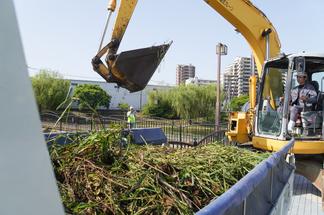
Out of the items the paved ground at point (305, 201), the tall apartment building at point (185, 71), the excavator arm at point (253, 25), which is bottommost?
the paved ground at point (305, 201)

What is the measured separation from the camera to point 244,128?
27.6 ft

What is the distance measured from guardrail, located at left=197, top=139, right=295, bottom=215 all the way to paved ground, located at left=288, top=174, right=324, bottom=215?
64.4 inches

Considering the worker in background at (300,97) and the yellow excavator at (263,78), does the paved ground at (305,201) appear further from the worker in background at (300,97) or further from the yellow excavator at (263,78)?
the worker in background at (300,97)

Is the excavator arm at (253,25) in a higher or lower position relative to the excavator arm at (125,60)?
higher

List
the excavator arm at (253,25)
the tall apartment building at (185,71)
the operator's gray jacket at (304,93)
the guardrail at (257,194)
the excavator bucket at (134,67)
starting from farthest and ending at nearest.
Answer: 1. the tall apartment building at (185,71)
2. the excavator arm at (253,25)
3. the operator's gray jacket at (304,93)
4. the excavator bucket at (134,67)
5. the guardrail at (257,194)

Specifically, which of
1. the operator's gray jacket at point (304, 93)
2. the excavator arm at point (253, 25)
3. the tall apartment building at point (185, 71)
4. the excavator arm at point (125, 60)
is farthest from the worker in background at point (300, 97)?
the tall apartment building at point (185, 71)

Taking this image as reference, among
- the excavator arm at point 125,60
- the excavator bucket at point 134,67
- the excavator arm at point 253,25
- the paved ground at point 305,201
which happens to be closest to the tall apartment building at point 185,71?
the excavator arm at point 253,25

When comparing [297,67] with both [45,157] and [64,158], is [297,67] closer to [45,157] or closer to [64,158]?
[64,158]

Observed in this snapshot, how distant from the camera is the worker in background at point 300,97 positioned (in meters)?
7.01

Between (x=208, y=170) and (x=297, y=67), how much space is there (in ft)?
16.2

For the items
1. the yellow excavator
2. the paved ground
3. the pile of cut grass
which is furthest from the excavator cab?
the pile of cut grass

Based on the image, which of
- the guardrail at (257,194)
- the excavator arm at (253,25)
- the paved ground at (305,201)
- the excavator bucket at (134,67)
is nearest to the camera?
the guardrail at (257,194)

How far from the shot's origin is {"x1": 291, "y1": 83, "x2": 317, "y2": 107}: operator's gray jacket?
7.01 m

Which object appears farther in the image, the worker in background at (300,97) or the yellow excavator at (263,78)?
the worker in background at (300,97)
